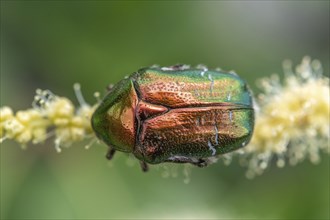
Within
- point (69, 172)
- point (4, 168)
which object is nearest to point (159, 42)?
point (69, 172)

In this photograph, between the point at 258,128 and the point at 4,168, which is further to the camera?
the point at 4,168

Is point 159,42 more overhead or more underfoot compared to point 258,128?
more overhead

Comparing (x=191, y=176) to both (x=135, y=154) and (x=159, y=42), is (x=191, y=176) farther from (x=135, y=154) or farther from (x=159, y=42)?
(x=135, y=154)

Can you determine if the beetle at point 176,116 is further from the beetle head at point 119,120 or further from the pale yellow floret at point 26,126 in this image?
the pale yellow floret at point 26,126

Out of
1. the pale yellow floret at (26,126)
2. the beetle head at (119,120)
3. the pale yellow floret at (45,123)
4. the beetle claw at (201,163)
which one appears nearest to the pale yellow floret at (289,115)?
the beetle claw at (201,163)

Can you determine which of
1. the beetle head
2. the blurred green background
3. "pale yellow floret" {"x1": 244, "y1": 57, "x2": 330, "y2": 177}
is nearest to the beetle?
the beetle head

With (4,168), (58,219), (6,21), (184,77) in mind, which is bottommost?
(58,219)

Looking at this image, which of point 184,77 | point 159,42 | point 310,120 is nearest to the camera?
point 184,77

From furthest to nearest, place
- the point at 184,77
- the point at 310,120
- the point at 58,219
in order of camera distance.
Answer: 1. the point at 58,219
2. the point at 310,120
3. the point at 184,77
